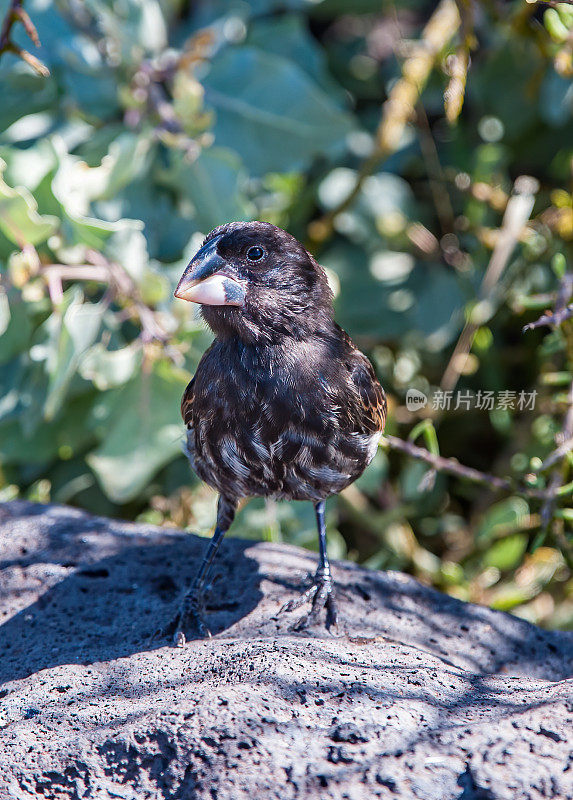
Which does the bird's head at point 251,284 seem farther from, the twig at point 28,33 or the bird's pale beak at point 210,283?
the twig at point 28,33

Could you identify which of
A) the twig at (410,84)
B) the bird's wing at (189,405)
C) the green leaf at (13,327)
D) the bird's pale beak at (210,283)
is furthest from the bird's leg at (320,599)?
the twig at (410,84)

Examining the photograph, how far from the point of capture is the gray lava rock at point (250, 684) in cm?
175

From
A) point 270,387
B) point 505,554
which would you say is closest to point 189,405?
point 270,387

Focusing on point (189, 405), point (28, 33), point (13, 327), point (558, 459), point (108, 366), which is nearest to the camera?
point (189, 405)

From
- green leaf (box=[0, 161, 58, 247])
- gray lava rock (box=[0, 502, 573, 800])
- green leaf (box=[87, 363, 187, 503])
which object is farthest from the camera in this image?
green leaf (box=[87, 363, 187, 503])

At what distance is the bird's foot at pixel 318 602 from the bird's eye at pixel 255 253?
3.16 ft

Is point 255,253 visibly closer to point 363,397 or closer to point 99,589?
point 363,397

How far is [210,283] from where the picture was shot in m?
2.52

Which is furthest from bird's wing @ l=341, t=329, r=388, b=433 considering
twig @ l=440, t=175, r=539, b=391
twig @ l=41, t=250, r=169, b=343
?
twig @ l=440, t=175, r=539, b=391

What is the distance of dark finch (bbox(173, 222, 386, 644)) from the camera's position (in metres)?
2.52

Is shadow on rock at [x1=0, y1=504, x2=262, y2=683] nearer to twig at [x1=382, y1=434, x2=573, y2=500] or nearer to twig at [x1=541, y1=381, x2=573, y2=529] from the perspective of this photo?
twig at [x1=382, y1=434, x2=573, y2=500]

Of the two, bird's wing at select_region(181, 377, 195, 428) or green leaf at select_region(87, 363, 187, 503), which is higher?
bird's wing at select_region(181, 377, 195, 428)

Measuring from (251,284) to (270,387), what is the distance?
30 centimetres

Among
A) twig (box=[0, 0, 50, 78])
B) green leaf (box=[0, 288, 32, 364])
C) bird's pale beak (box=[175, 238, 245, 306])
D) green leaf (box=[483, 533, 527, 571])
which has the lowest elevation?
green leaf (box=[483, 533, 527, 571])
